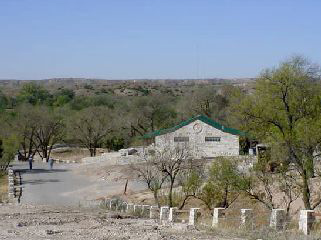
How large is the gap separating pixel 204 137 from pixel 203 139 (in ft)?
0.68

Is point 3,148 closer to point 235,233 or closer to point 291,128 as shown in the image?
point 291,128

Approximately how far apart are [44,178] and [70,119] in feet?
82.4

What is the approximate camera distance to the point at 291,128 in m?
27.6

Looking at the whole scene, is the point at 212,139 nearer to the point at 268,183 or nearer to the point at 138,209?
the point at 268,183

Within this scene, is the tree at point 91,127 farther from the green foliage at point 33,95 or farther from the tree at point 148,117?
the green foliage at point 33,95

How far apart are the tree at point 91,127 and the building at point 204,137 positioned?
19.5 m

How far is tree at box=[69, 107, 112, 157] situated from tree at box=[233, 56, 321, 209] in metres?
47.9

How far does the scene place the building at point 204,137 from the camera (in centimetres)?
5625

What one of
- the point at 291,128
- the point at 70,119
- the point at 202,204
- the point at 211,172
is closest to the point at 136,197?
the point at 202,204

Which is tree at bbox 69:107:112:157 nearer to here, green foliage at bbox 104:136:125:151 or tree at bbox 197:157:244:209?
green foliage at bbox 104:136:125:151

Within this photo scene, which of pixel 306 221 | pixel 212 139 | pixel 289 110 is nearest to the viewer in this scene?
pixel 306 221

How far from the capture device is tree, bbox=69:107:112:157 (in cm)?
7481

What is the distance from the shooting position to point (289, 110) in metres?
27.7

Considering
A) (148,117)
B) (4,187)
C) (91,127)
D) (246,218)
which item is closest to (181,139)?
(4,187)
